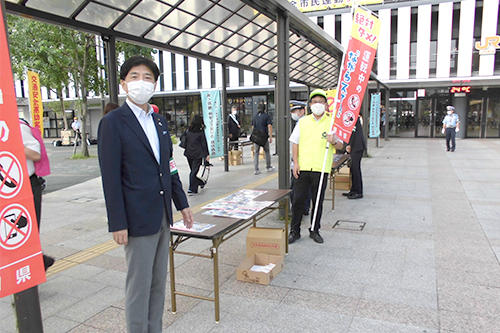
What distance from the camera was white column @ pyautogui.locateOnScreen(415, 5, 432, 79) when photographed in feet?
72.6

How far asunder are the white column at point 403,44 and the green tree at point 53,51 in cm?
1768

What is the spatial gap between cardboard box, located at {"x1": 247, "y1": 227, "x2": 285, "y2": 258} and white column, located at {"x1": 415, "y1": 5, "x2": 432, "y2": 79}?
21.9 meters

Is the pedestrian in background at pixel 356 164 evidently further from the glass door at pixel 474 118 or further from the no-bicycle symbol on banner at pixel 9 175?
the glass door at pixel 474 118

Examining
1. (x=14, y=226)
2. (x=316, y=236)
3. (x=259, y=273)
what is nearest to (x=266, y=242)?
(x=259, y=273)

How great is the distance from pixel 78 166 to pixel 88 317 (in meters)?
11.6

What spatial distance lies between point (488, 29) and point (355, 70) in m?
21.3

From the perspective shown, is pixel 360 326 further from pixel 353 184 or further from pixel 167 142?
pixel 353 184

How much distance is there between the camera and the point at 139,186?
2.09 meters

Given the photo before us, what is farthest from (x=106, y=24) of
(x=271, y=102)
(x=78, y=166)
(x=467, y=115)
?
(x=467, y=115)

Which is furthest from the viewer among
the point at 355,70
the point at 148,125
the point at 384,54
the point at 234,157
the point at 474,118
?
the point at 384,54

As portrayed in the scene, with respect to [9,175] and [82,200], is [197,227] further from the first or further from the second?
[82,200]

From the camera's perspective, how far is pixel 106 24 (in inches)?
211

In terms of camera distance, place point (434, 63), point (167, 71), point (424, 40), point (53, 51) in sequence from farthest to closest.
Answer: point (167, 71) → point (424, 40) → point (434, 63) → point (53, 51)

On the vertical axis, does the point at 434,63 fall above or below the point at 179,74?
below
